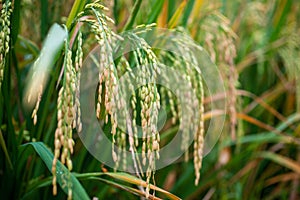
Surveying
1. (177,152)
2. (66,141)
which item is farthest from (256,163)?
(66,141)

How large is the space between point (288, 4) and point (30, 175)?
1.15 m

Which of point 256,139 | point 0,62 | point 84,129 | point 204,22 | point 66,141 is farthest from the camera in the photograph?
point 256,139

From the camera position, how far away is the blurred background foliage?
1039 millimetres

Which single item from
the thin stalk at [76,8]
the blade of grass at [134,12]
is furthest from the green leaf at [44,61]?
the blade of grass at [134,12]

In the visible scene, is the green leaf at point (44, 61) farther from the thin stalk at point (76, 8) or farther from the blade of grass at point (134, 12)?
the blade of grass at point (134, 12)

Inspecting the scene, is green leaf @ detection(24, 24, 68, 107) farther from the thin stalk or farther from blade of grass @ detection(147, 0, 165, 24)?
blade of grass @ detection(147, 0, 165, 24)

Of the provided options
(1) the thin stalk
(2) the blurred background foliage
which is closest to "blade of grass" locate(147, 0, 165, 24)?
(2) the blurred background foliage

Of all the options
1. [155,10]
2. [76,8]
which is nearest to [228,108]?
[155,10]

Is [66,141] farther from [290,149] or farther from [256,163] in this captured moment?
[290,149]

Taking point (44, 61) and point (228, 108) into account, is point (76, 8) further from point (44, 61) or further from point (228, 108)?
point (228, 108)

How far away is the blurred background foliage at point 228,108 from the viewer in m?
1.04

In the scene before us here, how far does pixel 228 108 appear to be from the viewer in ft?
5.10

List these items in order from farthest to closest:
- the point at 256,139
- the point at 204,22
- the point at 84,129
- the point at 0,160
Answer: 1. the point at 256,139
2. the point at 204,22
3. the point at 84,129
4. the point at 0,160

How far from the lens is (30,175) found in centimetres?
107
